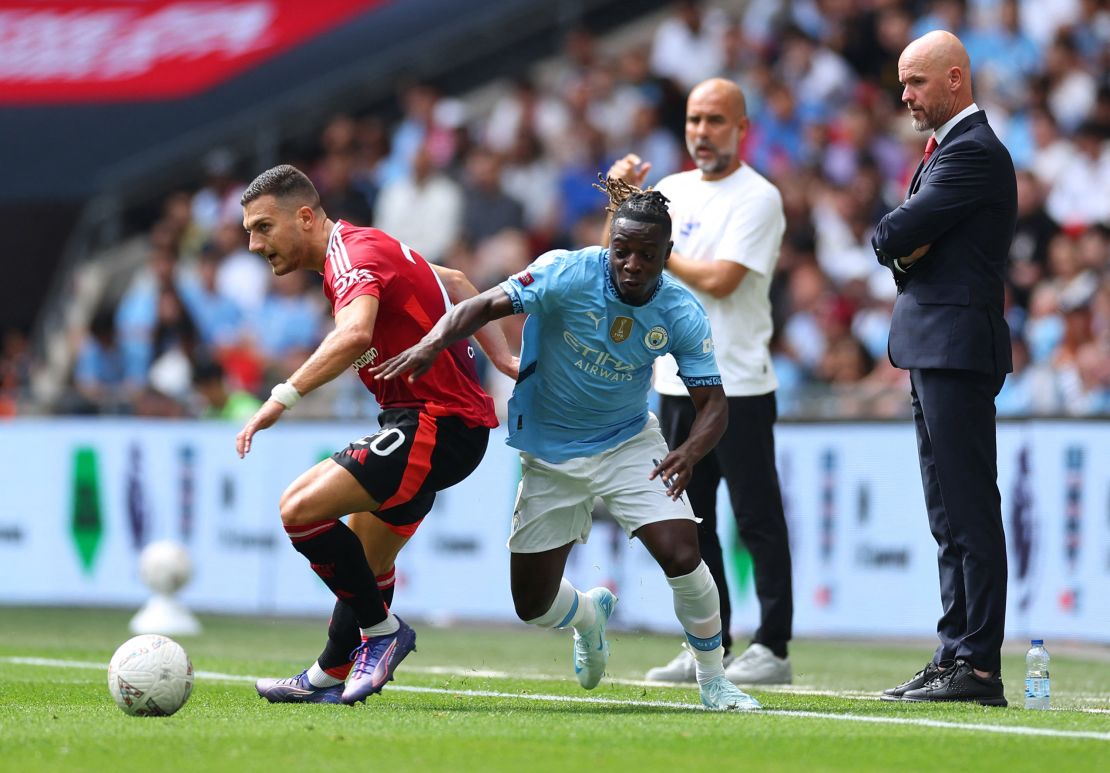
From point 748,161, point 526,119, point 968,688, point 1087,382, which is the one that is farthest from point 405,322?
point 526,119

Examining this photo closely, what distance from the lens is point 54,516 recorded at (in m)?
15.0

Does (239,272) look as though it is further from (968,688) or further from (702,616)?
(968,688)

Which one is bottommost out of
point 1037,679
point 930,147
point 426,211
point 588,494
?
point 1037,679

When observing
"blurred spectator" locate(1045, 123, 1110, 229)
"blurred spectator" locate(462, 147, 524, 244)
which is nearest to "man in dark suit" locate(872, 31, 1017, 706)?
"blurred spectator" locate(1045, 123, 1110, 229)

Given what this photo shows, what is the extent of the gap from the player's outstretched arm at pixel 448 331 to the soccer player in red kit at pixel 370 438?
390mm

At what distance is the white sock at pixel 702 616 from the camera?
728 cm

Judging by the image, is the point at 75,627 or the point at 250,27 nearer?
the point at 75,627

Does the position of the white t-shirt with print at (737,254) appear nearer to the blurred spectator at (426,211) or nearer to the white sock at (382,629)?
the white sock at (382,629)

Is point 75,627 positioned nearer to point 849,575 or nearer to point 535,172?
point 849,575

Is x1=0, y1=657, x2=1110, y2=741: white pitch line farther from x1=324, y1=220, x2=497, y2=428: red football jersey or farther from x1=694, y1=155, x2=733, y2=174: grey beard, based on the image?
x1=694, y1=155, x2=733, y2=174: grey beard

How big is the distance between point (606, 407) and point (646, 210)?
0.92m

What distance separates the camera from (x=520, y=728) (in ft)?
21.9

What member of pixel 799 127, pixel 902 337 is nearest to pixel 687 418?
pixel 902 337

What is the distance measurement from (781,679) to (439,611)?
17.1ft
